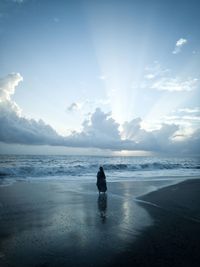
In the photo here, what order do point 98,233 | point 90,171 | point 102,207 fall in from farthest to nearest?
point 90,171
point 102,207
point 98,233

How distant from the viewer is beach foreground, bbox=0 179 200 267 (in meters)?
5.52

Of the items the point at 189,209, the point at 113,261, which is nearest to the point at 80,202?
the point at 189,209

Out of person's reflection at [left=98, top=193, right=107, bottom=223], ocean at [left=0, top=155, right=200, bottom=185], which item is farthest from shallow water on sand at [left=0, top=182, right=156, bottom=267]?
ocean at [left=0, top=155, right=200, bottom=185]

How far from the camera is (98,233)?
24.2ft

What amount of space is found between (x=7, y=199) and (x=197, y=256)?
34.1ft

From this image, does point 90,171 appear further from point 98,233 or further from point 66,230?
point 98,233

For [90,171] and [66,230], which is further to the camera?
[90,171]

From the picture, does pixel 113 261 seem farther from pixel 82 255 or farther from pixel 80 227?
pixel 80 227

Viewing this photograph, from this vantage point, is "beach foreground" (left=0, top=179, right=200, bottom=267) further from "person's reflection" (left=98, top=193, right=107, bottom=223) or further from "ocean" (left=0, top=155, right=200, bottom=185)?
"ocean" (left=0, top=155, right=200, bottom=185)

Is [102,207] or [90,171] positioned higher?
[90,171]

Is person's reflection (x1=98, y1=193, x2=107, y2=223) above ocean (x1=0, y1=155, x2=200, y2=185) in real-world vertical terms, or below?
below

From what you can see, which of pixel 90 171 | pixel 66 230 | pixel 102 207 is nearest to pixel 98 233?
pixel 66 230

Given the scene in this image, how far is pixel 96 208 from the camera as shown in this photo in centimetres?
1118

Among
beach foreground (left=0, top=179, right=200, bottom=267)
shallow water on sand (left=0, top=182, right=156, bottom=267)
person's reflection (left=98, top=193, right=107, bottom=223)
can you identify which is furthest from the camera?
person's reflection (left=98, top=193, right=107, bottom=223)
